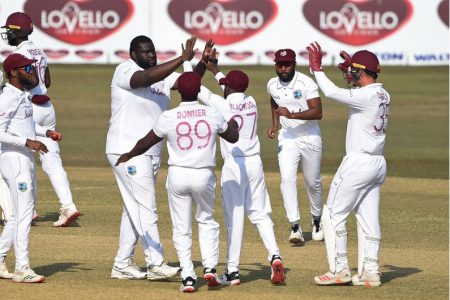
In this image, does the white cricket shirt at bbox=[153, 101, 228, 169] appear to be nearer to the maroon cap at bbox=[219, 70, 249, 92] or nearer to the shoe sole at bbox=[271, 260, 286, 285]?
the maroon cap at bbox=[219, 70, 249, 92]

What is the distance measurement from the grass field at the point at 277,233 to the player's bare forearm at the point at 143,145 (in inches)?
→ 56.9

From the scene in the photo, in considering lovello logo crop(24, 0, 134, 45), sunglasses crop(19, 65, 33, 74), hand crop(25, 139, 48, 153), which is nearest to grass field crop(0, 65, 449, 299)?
hand crop(25, 139, 48, 153)

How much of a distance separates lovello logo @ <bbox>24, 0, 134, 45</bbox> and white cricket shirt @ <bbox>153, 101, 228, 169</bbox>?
130 ft

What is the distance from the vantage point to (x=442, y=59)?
5053cm

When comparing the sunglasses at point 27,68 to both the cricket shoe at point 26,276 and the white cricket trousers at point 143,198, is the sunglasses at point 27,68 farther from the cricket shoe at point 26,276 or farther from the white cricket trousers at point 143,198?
the cricket shoe at point 26,276

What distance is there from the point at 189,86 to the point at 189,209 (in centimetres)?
132

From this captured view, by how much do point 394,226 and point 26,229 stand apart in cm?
682

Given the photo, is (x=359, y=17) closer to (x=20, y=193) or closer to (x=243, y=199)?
(x=243, y=199)

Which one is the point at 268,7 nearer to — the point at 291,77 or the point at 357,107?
the point at 291,77

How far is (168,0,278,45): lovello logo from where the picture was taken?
5069 centimetres

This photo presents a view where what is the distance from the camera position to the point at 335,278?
13.1m

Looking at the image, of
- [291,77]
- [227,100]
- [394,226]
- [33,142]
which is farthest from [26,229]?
[394,226]

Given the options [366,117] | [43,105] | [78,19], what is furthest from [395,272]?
[78,19]

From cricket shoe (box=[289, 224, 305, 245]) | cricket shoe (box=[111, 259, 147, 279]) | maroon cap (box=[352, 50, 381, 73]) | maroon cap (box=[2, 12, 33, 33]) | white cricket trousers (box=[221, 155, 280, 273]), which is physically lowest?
cricket shoe (box=[289, 224, 305, 245])
